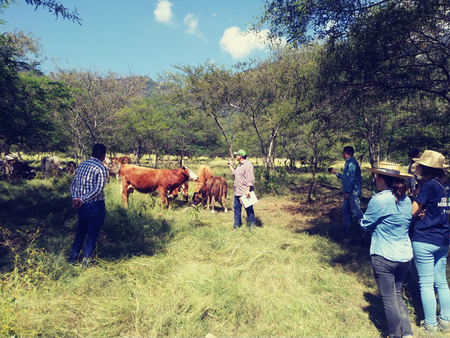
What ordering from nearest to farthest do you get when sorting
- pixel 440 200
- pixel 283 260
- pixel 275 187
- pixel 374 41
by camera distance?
pixel 440 200
pixel 283 260
pixel 374 41
pixel 275 187

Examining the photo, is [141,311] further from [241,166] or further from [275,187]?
[275,187]

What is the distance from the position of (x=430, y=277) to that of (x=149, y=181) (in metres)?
8.15

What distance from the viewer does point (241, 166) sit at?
21.3 ft

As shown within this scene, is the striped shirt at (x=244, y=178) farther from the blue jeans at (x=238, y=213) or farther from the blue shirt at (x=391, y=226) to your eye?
the blue shirt at (x=391, y=226)

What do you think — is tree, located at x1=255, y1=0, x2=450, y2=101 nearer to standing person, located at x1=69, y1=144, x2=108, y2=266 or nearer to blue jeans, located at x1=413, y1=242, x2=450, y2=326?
blue jeans, located at x1=413, y1=242, x2=450, y2=326

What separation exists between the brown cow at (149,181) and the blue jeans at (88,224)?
491 centimetres

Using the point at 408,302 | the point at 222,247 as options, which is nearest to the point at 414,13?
the point at 408,302

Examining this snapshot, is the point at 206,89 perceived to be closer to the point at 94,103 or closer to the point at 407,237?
the point at 94,103

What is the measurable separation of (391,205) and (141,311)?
319cm

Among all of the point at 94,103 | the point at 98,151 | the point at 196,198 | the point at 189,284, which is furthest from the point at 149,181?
the point at 94,103

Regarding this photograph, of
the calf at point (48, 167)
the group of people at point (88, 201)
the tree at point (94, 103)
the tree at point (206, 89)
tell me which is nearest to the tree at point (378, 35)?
the group of people at point (88, 201)

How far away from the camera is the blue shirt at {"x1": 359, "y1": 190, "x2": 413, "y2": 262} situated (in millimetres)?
2869

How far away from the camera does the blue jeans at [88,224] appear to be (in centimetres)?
433

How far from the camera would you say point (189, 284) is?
4020mm
